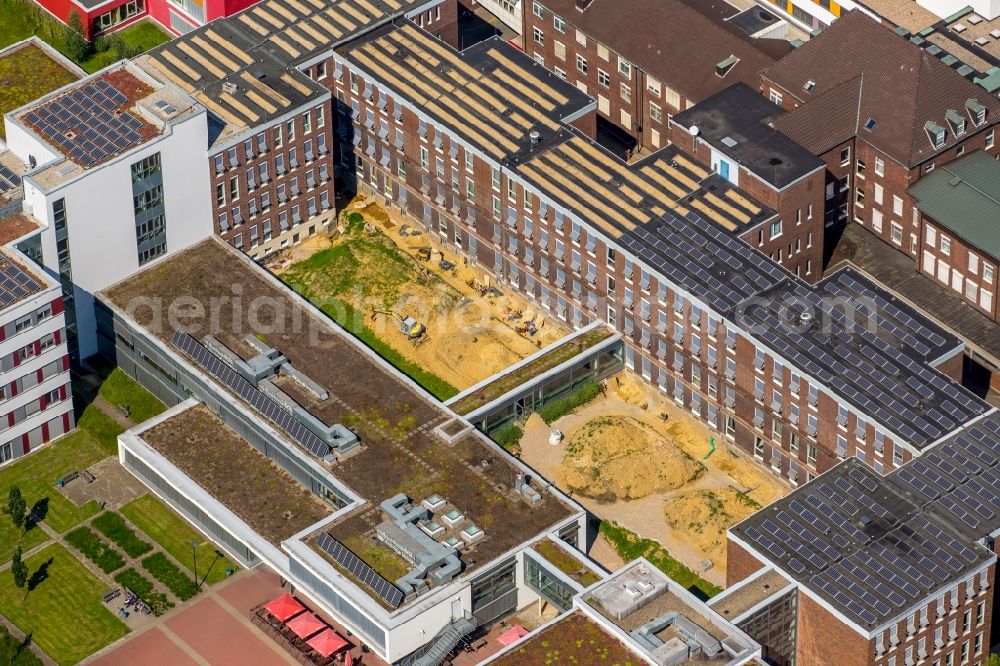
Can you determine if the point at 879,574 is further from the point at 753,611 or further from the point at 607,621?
the point at 607,621

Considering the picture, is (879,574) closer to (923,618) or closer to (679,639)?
(923,618)

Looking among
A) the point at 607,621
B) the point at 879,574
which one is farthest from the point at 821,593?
the point at 607,621

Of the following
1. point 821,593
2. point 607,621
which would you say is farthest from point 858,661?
point 607,621

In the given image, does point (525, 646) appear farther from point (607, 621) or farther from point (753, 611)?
point (753, 611)

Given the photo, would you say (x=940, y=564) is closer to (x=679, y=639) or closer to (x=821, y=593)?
(x=821, y=593)

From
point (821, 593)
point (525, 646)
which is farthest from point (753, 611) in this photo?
point (525, 646)
